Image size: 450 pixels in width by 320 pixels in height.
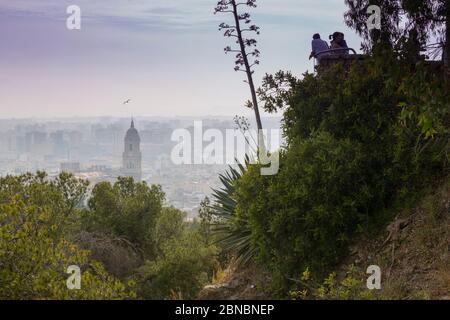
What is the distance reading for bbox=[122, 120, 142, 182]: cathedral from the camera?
1305 inches

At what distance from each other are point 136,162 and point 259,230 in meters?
26.2

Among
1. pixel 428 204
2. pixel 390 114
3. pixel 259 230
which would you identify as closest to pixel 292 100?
pixel 390 114

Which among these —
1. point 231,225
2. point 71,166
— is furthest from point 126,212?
point 71,166

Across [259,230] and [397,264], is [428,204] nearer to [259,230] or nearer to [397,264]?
[397,264]

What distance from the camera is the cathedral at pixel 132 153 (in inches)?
1305

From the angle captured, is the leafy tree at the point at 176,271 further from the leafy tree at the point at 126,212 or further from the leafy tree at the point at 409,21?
the leafy tree at the point at 409,21

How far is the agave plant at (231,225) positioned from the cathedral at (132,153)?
2148cm

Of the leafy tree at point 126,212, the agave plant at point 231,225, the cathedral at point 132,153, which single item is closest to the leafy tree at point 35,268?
the agave plant at point 231,225

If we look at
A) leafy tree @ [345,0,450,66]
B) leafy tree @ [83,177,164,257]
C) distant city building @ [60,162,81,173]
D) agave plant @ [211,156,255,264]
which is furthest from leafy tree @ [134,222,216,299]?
distant city building @ [60,162,81,173]

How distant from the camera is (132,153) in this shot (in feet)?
113

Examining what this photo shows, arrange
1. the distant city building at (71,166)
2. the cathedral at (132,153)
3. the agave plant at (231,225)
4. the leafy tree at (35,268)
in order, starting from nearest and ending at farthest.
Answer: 1. the leafy tree at (35,268)
2. the agave plant at (231,225)
3. the distant city building at (71,166)
4. the cathedral at (132,153)

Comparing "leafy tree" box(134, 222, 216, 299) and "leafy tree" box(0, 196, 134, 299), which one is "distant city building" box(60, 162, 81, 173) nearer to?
"leafy tree" box(134, 222, 216, 299)

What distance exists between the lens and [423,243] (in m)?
7.39

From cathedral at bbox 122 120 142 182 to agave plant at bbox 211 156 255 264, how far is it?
21.5 meters
